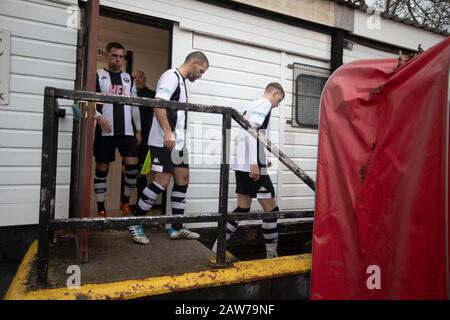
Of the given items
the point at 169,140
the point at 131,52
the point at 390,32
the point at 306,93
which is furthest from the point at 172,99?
the point at 390,32

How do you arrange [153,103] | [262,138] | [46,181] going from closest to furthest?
[46,181] < [153,103] < [262,138]

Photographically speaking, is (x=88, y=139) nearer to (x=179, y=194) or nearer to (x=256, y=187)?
(x=179, y=194)

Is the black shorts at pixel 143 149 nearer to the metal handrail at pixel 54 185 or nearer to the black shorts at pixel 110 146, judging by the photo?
the black shorts at pixel 110 146

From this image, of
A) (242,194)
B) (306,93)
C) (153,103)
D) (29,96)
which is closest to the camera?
(153,103)

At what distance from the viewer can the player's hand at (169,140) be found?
325 cm

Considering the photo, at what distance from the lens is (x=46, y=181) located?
6.89 feet

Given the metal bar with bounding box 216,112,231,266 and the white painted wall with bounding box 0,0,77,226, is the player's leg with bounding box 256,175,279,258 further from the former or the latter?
the white painted wall with bounding box 0,0,77,226

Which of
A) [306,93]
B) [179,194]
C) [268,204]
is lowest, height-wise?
[268,204]

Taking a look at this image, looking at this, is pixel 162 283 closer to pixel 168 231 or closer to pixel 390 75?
pixel 168 231

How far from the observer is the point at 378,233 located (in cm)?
225

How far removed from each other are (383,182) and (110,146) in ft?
9.39

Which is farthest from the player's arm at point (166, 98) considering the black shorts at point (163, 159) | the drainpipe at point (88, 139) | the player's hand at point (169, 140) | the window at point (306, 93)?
the window at point (306, 93)

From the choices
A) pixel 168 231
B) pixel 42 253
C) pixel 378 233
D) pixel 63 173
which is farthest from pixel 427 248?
pixel 63 173

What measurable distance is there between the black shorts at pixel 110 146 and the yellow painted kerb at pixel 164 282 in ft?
4.32
